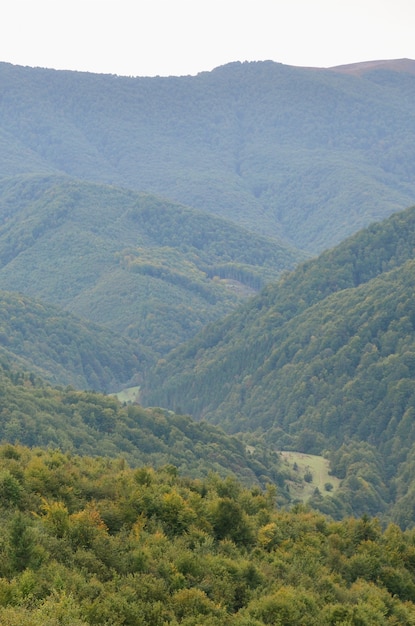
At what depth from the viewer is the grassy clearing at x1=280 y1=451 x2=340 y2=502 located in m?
137

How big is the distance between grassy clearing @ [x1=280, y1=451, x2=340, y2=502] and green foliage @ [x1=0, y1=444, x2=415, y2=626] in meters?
71.9

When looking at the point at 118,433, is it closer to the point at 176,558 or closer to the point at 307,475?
the point at 307,475

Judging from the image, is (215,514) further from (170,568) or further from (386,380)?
(386,380)

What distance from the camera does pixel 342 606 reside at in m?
42.8

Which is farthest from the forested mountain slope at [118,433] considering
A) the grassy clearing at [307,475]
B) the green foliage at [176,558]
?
the green foliage at [176,558]

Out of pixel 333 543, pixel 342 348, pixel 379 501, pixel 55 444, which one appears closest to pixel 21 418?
pixel 55 444

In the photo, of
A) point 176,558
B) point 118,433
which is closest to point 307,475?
point 118,433

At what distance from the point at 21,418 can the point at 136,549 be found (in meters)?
78.0

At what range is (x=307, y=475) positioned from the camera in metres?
147

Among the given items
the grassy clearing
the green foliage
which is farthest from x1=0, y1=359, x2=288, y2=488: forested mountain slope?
the green foliage

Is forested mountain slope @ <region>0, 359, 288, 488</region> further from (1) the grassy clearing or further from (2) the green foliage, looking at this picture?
(2) the green foliage

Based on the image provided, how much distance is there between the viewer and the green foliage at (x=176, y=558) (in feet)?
123

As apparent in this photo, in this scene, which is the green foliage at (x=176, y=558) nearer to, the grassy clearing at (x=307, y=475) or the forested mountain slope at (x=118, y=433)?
the forested mountain slope at (x=118, y=433)

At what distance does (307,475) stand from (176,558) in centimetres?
10488
